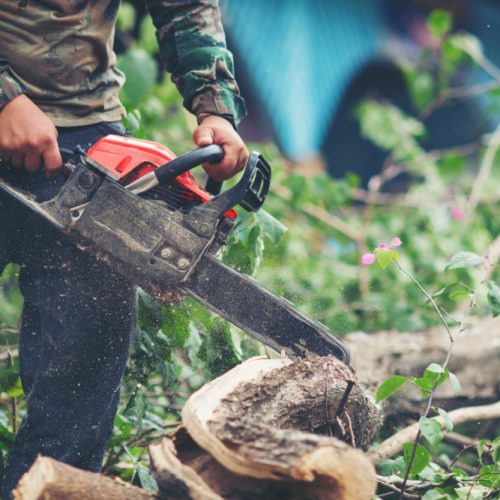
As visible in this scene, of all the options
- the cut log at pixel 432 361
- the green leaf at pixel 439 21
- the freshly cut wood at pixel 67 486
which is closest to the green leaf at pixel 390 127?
the green leaf at pixel 439 21

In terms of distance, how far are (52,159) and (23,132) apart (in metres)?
0.09

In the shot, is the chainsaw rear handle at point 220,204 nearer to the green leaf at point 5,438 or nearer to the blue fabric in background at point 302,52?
the green leaf at point 5,438

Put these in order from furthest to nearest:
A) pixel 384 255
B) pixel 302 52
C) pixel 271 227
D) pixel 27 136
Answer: pixel 302 52 < pixel 271 227 < pixel 384 255 < pixel 27 136

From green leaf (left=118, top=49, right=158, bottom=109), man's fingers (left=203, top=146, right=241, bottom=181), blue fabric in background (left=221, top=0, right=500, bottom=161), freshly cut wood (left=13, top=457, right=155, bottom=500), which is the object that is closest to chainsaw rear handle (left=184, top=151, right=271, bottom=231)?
man's fingers (left=203, top=146, right=241, bottom=181)

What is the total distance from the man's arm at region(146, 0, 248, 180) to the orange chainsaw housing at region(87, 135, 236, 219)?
255 millimetres

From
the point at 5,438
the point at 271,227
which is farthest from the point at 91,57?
the point at 5,438

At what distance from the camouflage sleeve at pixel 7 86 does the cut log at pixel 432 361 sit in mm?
1400

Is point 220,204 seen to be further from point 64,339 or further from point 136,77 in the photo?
point 136,77

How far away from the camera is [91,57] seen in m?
1.75

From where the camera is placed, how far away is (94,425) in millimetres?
1678

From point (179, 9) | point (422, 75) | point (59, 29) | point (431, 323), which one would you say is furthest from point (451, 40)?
point (59, 29)

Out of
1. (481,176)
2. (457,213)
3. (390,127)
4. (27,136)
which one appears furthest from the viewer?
(390,127)

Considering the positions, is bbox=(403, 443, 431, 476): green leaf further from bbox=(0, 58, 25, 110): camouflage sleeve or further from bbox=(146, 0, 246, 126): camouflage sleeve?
bbox=(0, 58, 25, 110): camouflage sleeve

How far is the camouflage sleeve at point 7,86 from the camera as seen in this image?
1.51 m
